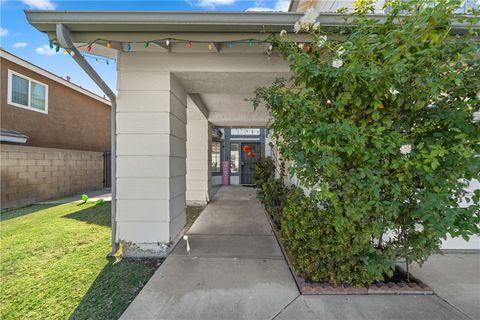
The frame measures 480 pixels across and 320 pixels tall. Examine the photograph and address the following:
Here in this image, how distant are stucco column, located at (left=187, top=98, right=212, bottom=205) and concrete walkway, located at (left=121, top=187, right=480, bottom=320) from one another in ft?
9.92

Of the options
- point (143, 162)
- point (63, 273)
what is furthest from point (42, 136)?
point (63, 273)

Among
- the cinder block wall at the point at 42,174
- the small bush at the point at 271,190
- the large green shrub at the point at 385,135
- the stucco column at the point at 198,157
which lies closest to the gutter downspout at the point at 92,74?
the large green shrub at the point at 385,135

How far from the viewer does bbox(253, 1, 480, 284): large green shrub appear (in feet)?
5.46

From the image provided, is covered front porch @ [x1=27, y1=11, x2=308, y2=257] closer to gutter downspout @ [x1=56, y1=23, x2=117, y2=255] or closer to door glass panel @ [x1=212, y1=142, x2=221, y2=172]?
gutter downspout @ [x1=56, y1=23, x2=117, y2=255]

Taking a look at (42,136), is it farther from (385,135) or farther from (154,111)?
(385,135)

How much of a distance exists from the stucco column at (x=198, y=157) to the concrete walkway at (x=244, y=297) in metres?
3.02

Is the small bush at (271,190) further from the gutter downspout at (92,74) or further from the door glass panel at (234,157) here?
the door glass panel at (234,157)

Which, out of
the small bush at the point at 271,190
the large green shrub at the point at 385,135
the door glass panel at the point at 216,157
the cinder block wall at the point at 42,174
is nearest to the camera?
the large green shrub at the point at 385,135

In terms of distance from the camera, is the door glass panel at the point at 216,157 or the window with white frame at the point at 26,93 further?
the door glass panel at the point at 216,157

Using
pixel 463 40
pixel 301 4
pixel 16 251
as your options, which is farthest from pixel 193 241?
pixel 301 4

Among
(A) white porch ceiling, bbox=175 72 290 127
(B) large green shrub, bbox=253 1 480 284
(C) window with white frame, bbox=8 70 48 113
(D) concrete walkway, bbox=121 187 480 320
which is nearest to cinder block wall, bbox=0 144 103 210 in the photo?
(C) window with white frame, bbox=8 70 48 113

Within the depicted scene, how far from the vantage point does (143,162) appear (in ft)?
9.64

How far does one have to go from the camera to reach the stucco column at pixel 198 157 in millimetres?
6062

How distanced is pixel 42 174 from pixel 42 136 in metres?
1.74
